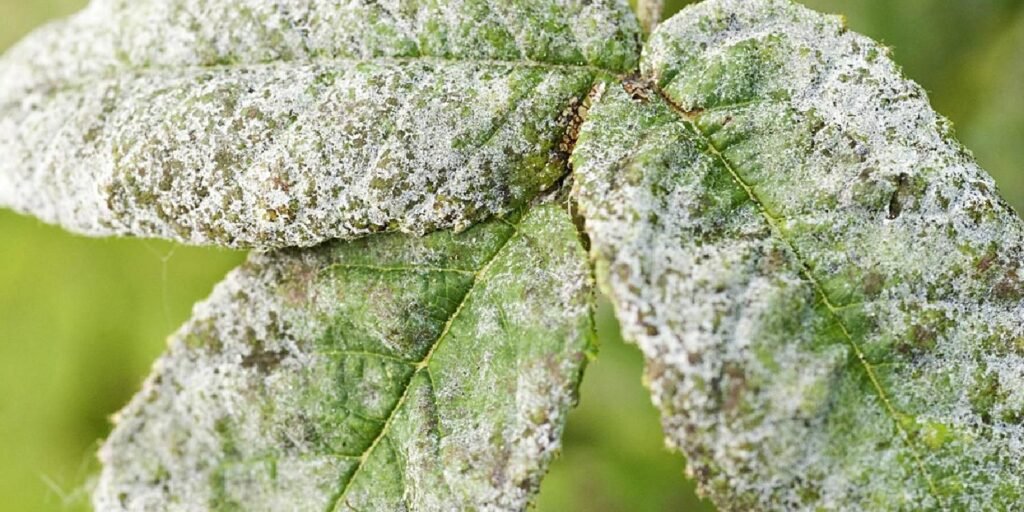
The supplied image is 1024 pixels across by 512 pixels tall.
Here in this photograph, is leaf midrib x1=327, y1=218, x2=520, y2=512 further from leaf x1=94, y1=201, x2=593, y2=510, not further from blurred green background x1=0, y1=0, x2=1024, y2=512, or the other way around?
blurred green background x1=0, y1=0, x2=1024, y2=512

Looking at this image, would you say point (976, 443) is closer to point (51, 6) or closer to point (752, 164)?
point (752, 164)

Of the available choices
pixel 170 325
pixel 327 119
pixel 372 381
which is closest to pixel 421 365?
pixel 372 381

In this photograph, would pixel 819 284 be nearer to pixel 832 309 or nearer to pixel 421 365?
pixel 832 309

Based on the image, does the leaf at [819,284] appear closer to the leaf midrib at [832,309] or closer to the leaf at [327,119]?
the leaf midrib at [832,309]

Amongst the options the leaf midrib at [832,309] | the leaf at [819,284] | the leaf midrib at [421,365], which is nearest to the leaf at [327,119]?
the leaf midrib at [421,365]

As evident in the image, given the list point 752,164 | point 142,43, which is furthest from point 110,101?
point 752,164

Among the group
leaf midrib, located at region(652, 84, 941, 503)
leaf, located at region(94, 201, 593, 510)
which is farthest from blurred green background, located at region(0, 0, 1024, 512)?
leaf midrib, located at region(652, 84, 941, 503)
